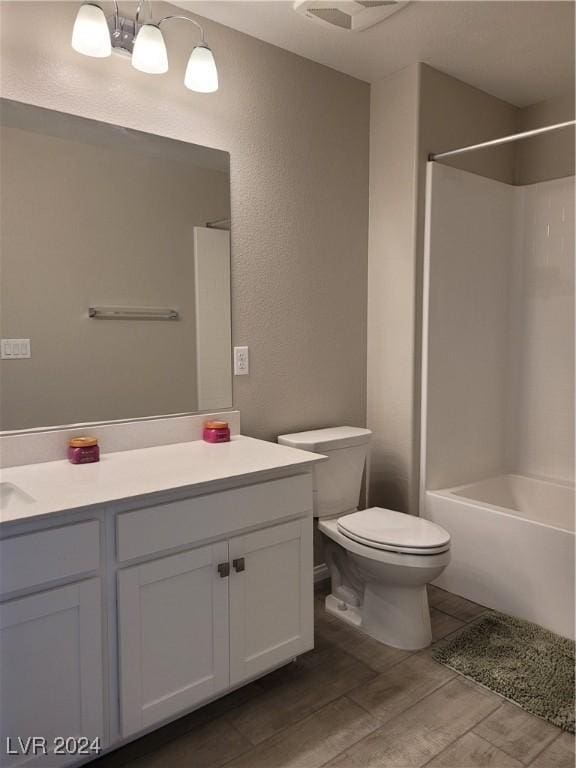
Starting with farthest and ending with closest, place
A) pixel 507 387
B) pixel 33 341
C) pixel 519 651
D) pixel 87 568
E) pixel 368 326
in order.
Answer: pixel 507 387, pixel 368 326, pixel 519 651, pixel 33 341, pixel 87 568

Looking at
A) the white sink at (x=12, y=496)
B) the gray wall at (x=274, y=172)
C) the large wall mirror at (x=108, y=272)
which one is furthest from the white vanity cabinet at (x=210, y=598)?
the gray wall at (x=274, y=172)

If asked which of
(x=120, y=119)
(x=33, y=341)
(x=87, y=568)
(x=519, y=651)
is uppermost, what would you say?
(x=120, y=119)

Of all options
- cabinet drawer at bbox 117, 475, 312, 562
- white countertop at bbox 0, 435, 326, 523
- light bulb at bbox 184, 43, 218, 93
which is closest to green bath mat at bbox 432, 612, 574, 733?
cabinet drawer at bbox 117, 475, 312, 562

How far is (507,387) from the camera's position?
3.23m

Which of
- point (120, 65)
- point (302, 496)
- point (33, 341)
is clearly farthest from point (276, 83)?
point (302, 496)

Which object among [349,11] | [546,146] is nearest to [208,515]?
[349,11]

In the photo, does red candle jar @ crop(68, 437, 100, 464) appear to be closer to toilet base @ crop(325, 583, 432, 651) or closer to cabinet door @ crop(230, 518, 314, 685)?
cabinet door @ crop(230, 518, 314, 685)

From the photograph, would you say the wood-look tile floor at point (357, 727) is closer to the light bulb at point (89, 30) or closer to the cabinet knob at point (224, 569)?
the cabinet knob at point (224, 569)

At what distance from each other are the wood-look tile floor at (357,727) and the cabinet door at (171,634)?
17cm

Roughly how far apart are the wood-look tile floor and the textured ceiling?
2.45 metres

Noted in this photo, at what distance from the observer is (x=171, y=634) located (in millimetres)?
1621

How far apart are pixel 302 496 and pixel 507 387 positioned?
1787 millimetres

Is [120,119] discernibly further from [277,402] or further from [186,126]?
[277,402]

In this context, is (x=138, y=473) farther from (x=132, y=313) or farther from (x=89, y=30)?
(x=89, y=30)
